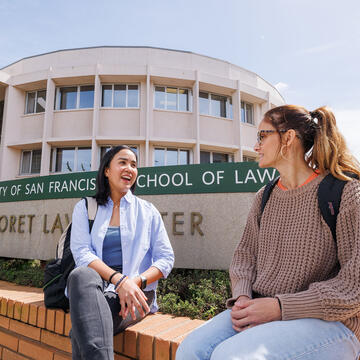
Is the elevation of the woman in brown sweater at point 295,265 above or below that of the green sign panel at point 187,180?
below

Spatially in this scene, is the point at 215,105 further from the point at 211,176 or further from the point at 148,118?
the point at 211,176

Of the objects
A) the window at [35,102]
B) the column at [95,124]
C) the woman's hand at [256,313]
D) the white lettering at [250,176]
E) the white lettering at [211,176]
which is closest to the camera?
the woman's hand at [256,313]

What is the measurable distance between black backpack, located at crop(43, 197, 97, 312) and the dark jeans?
517 millimetres

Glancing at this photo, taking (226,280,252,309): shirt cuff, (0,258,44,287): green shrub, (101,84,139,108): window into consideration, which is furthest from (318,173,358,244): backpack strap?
(101,84,139,108): window

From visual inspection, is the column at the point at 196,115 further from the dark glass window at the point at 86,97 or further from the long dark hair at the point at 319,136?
the long dark hair at the point at 319,136

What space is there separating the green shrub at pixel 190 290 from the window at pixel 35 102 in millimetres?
11710

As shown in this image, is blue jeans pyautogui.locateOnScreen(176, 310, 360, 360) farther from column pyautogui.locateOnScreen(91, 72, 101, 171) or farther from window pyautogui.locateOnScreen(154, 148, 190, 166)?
window pyautogui.locateOnScreen(154, 148, 190, 166)

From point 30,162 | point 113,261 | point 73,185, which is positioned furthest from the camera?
point 30,162

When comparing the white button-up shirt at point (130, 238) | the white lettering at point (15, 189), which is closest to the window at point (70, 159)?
the white lettering at point (15, 189)

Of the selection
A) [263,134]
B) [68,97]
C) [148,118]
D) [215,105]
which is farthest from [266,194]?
[68,97]

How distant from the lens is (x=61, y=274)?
215cm

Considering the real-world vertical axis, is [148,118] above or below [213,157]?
above

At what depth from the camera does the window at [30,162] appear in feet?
44.9

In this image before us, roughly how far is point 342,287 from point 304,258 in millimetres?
192
